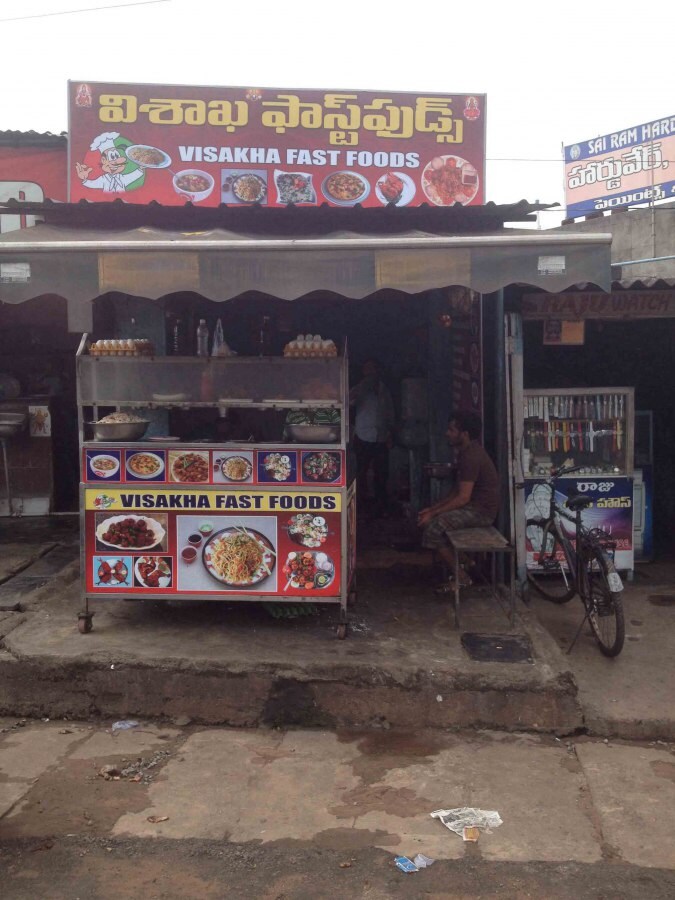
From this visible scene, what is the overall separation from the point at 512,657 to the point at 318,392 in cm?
222

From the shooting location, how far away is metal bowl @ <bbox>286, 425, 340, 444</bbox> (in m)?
5.71

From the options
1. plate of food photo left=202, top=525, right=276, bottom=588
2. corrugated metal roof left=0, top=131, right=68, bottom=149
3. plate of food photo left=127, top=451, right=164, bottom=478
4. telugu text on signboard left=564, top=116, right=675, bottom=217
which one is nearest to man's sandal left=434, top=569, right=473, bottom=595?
plate of food photo left=202, top=525, right=276, bottom=588

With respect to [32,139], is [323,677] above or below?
below

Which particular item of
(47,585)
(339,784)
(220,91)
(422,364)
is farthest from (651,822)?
(220,91)

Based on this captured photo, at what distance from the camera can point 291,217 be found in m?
7.61

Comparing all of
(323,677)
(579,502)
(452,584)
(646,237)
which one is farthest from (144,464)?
(646,237)

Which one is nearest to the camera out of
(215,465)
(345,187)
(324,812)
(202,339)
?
(324,812)

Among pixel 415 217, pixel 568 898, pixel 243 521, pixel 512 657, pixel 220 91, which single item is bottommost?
pixel 568 898

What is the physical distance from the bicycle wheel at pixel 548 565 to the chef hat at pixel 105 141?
720 cm

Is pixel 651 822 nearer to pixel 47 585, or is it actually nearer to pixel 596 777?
pixel 596 777

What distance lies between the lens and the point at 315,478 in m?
5.68

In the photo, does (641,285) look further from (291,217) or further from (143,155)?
(143,155)

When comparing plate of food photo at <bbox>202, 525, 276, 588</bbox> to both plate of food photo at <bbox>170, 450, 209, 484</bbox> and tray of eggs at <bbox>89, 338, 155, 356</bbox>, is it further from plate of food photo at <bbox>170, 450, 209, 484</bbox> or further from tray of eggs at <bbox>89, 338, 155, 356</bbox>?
tray of eggs at <bbox>89, 338, 155, 356</bbox>

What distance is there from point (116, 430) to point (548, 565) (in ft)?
13.4
